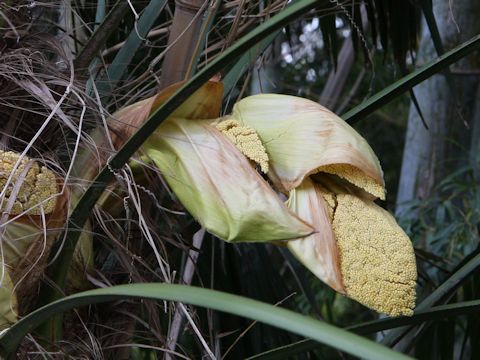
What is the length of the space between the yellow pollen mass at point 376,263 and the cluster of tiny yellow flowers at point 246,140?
0.06 meters

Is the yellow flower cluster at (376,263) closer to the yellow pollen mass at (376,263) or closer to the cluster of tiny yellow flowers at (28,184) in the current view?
the yellow pollen mass at (376,263)

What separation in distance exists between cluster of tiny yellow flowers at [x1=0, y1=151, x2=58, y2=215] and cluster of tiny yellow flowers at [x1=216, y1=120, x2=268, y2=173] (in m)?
0.13

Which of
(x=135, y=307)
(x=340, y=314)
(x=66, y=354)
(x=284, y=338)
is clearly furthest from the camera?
(x=340, y=314)

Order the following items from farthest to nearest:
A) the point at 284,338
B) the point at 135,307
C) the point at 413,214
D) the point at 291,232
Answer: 1. the point at 413,214
2. the point at 284,338
3. the point at 135,307
4. the point at 291,232

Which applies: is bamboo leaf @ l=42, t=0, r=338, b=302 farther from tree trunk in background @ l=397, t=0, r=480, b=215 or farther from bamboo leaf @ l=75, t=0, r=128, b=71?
tree trunk in background @ l=397, t=0, r=480, b=215

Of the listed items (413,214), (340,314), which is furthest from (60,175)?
(340,314)

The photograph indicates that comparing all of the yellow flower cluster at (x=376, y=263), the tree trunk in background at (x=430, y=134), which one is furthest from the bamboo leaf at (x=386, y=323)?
the tree trunk in background at (x=430, y=134)

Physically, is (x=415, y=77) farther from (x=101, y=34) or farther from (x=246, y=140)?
(x=101, y=34)

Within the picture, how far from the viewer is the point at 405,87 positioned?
625 millimetres

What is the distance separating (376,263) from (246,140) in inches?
4.9

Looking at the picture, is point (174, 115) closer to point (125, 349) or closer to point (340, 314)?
point (125, 349)

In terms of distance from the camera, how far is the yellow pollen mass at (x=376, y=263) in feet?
1.56

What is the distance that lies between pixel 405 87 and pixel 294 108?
0.43 feet

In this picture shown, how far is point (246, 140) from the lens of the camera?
535 millimetres
